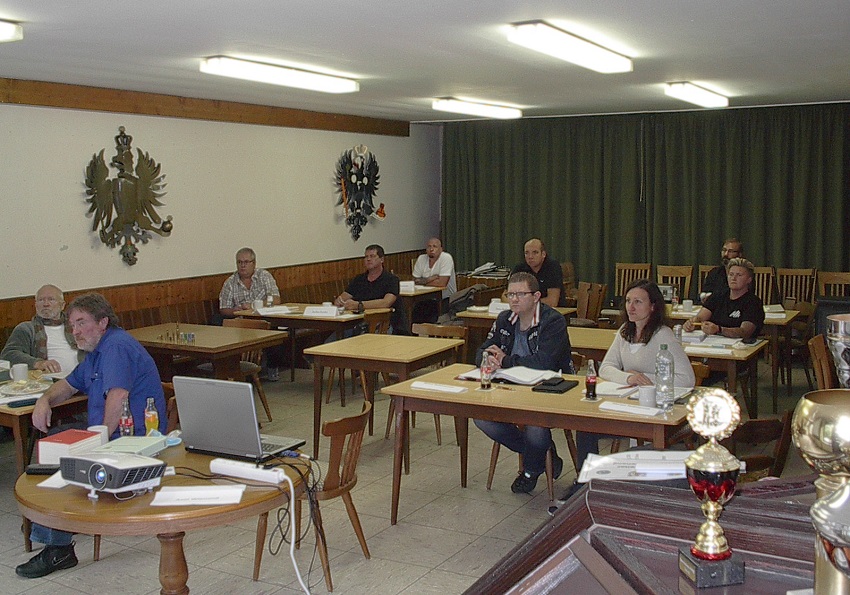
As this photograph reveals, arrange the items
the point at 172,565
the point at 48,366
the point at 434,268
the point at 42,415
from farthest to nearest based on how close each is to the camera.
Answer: the point at 434,268 < the point at 48,366 < the point at 42,415 < the point at 172,565

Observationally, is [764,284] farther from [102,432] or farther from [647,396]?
[102,432]

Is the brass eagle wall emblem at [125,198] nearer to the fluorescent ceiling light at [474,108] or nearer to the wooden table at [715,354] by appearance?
the fluorescent ceiling light at [474,108]

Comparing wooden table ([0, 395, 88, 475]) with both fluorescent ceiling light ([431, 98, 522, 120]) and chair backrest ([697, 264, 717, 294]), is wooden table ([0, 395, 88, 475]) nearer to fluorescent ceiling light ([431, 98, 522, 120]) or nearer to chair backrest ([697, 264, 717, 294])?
fluorescent ceiling light ([431, 98, 522, 120])

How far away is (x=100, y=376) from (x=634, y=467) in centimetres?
318

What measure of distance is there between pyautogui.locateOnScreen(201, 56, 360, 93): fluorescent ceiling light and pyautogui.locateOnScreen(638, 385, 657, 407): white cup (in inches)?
150

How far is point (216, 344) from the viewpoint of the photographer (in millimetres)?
6887

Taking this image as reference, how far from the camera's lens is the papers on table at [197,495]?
10.2ft

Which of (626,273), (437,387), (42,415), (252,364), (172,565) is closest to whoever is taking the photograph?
(172,565)

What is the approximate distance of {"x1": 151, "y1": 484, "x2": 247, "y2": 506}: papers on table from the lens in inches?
122

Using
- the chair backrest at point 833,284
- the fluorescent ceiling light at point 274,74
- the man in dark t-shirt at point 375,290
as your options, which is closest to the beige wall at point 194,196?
the man in dark t-shirt at point 375,290

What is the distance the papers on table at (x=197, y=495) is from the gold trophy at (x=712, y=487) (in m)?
2.13

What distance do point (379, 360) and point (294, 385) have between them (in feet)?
10.3

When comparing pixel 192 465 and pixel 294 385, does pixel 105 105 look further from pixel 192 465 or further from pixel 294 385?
pixel 192 465

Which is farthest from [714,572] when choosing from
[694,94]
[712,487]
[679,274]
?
[679,274]
